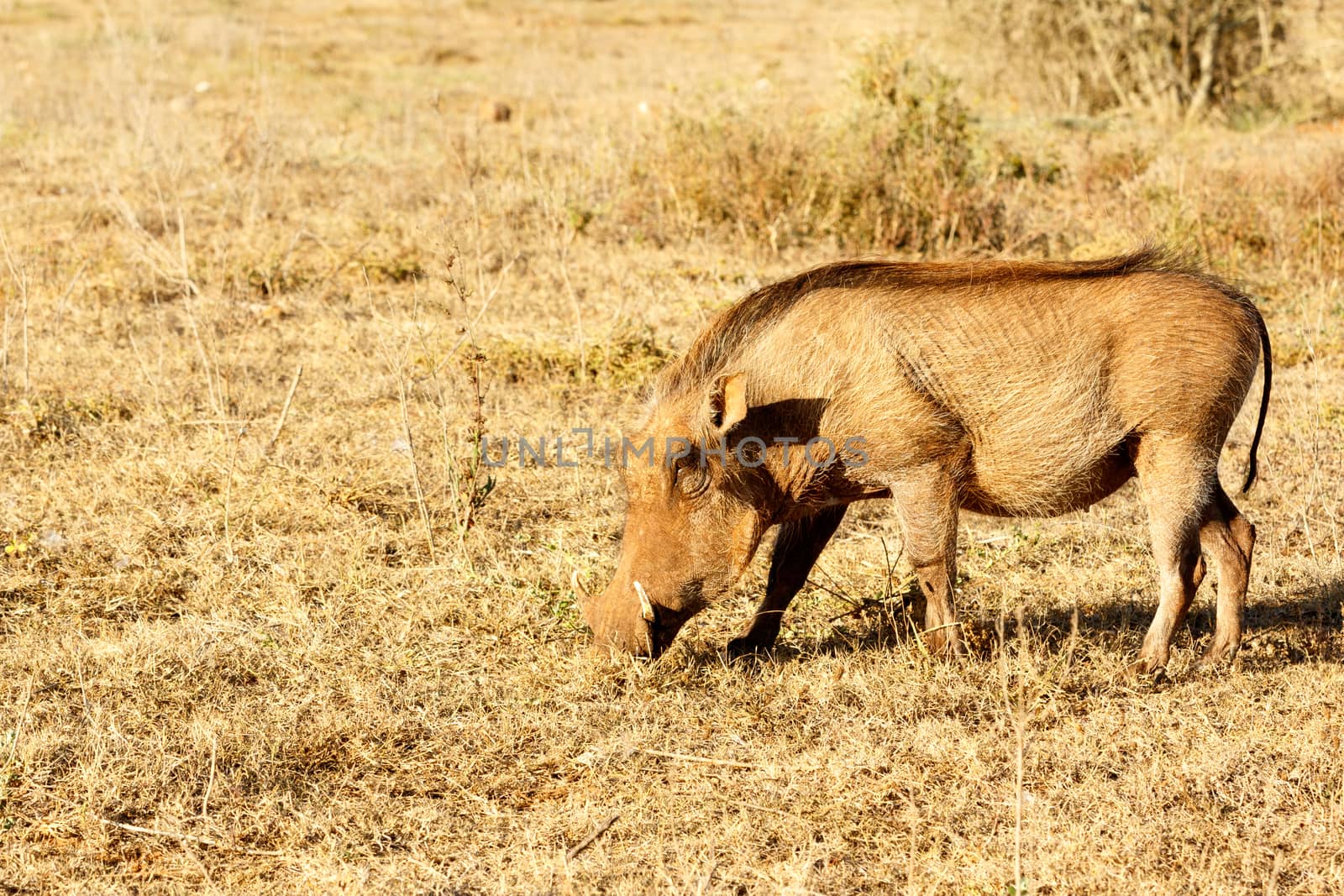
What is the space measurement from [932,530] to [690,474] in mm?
686

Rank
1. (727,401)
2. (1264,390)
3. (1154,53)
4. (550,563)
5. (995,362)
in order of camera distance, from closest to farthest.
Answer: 1. (727,401)
2. (995,362)
3. (1264,390)
4. (550,563)
5. (1154,53)

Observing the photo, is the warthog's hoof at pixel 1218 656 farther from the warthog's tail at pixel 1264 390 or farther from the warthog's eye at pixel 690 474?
the warthog's eye at pixel 690 474

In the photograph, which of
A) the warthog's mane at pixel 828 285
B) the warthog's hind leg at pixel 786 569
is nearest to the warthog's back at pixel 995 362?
the warthog's mane at pixel 828 285

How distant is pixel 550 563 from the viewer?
447cm

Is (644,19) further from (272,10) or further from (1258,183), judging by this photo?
(1258,183)

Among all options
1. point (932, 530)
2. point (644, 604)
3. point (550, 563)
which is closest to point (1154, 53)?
point (550, 563)

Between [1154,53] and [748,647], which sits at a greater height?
[1154,53]

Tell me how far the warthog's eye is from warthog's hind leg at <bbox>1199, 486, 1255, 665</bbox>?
152 cm

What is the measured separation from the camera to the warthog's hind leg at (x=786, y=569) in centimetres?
398

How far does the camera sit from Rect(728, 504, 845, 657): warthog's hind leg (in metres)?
3.98

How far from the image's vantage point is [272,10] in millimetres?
20109

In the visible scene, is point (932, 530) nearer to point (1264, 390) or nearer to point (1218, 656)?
point (1218, 656)

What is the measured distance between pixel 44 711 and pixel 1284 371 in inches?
218

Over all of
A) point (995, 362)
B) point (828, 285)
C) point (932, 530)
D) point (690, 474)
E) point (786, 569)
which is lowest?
point (786, 569)
